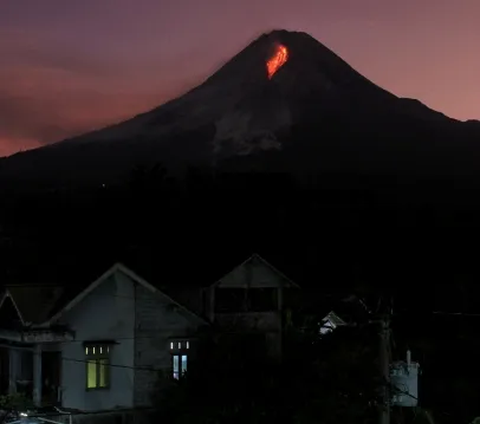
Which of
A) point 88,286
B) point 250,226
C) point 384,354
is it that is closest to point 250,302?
point 88,286

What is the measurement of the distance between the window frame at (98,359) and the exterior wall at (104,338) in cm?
8

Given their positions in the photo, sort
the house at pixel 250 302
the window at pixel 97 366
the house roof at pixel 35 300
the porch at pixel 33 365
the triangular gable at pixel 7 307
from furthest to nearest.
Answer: the house at pixel 250 302 < the window at pixel 97 366 < the triangular gable at pixel 7 307 < the house roof at pixel 35 300 < the porch at pixel 33 365

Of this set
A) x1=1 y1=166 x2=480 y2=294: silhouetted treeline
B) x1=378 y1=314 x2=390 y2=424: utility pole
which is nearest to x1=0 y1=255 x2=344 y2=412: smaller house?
x1=378 y1=314 x2=390 y2=424: utility pole

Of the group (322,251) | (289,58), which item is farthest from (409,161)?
(322,251)

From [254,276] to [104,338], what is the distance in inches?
177

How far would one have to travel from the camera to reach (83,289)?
25250 mm

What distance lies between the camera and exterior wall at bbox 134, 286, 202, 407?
2608 centimetres

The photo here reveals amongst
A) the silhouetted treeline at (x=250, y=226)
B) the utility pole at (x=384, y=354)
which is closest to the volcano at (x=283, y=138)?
the silhouetted treeline at (x=250, y=226)

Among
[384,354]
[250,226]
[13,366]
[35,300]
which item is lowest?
[13,366]

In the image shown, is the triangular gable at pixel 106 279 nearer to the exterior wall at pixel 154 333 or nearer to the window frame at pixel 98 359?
the exterior wall at pixel 154 333

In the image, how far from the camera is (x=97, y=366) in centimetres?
2569

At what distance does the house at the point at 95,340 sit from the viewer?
81.3 ft

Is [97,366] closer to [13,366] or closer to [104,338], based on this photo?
[104,338]

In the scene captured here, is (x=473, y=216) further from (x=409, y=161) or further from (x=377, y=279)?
(x=409, y=161)
